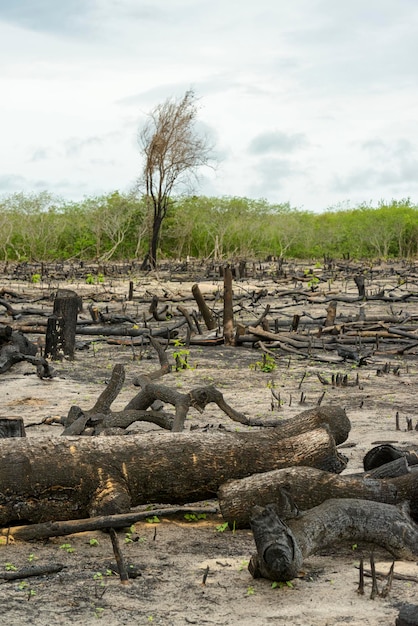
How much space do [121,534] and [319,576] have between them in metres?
1.12

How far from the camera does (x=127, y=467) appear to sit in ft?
16.0

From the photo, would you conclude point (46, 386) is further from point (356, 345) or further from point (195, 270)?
point (195, 270)

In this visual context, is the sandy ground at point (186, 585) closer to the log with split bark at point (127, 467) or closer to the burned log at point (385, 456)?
the log with split bark at point (127, 467)

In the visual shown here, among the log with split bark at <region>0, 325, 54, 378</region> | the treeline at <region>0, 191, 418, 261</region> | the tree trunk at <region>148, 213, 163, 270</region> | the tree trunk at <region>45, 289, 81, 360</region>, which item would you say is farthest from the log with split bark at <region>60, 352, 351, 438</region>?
the treeline at <region>0, 191, 418, 261</region>

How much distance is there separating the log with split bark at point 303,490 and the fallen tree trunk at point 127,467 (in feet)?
0.79

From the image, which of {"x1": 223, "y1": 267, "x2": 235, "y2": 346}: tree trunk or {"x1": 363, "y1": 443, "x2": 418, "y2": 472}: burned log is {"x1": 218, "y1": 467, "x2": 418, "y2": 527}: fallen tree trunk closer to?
{"x1": 363, "y1": 443, "x2": 418, "y2": 472}: burned log

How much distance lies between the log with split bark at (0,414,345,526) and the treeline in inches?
1246

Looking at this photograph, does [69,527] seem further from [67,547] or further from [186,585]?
[186,585]

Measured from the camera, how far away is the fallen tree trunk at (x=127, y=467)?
187 inches

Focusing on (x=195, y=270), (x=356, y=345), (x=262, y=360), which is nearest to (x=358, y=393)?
(x=262, y=360)

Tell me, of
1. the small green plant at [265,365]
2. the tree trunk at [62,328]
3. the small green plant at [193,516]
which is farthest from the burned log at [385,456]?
the tree trunk at [62,328]

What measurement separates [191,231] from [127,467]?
37.0m

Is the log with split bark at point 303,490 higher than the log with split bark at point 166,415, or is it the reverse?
the log with split bark at point 166,415

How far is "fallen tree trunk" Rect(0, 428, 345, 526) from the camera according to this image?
187 inches
